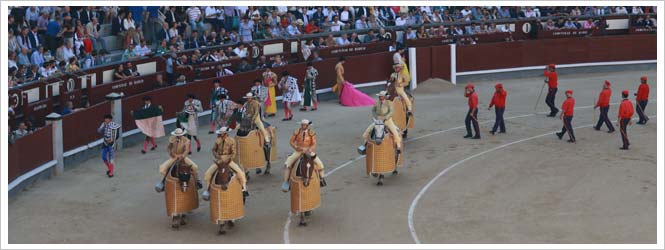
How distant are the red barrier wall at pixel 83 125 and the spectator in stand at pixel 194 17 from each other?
23.1 feet

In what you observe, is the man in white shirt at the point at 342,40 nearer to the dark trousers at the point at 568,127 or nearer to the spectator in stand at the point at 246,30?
the spectator in stand at the point at 246,30

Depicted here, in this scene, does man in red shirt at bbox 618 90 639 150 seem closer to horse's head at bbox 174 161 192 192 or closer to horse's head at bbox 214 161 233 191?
horse's head at bbox 214 161 233 191

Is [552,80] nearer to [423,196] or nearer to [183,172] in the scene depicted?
[423,196]

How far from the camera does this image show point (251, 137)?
2455 cm

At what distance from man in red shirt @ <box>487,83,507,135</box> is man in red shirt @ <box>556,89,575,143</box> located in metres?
1.38

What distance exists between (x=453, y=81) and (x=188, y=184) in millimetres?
17937

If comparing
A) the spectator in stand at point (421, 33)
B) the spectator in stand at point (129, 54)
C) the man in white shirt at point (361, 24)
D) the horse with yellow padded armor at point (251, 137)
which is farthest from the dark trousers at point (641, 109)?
the spectator in stand at point (129, 54)

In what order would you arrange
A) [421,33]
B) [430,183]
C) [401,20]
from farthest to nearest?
[401,20]
[421,33]
[430,183]

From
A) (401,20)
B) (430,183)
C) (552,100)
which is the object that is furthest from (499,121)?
(401,20)

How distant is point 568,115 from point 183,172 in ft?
33.7

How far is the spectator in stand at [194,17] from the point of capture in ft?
114

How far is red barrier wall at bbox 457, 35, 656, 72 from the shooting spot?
38906mm

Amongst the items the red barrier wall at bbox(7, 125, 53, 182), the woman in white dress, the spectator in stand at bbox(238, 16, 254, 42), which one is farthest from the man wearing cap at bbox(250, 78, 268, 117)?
the red barrier wall at bbox(7, 125, 53, 182)

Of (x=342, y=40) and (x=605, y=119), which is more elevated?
(x=342, y=40)
